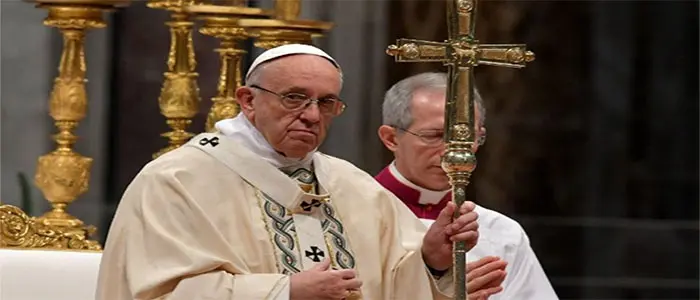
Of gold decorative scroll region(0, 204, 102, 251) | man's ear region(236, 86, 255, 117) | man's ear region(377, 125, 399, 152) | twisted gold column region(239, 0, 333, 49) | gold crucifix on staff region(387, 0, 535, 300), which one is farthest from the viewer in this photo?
twisted gold column region(239, 0, 333, 49)

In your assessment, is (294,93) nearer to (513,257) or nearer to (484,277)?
(484,277)

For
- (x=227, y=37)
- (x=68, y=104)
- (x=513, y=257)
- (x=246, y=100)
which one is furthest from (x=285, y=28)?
(x=246, y=100)

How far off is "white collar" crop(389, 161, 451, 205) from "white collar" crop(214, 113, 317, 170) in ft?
3.66

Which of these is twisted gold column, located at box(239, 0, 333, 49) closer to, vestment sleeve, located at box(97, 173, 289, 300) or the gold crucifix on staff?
vestment sleeve, located at box(97, 173, 289, 300)

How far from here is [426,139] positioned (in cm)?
793

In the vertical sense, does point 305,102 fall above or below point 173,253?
above

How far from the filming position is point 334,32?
11.8 meters

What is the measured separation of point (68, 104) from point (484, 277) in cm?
276

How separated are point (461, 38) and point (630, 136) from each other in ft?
20.4

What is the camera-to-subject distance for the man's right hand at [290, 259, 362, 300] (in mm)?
6500

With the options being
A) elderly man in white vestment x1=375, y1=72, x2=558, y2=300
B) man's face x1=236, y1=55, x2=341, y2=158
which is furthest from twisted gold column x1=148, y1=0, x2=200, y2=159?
man's face x1=236, y1=55, x2=341, y2=158

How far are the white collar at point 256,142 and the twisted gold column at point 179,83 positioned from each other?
2.26m

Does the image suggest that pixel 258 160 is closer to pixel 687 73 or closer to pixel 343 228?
pixel 343 228

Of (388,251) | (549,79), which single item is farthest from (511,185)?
(388,251)
